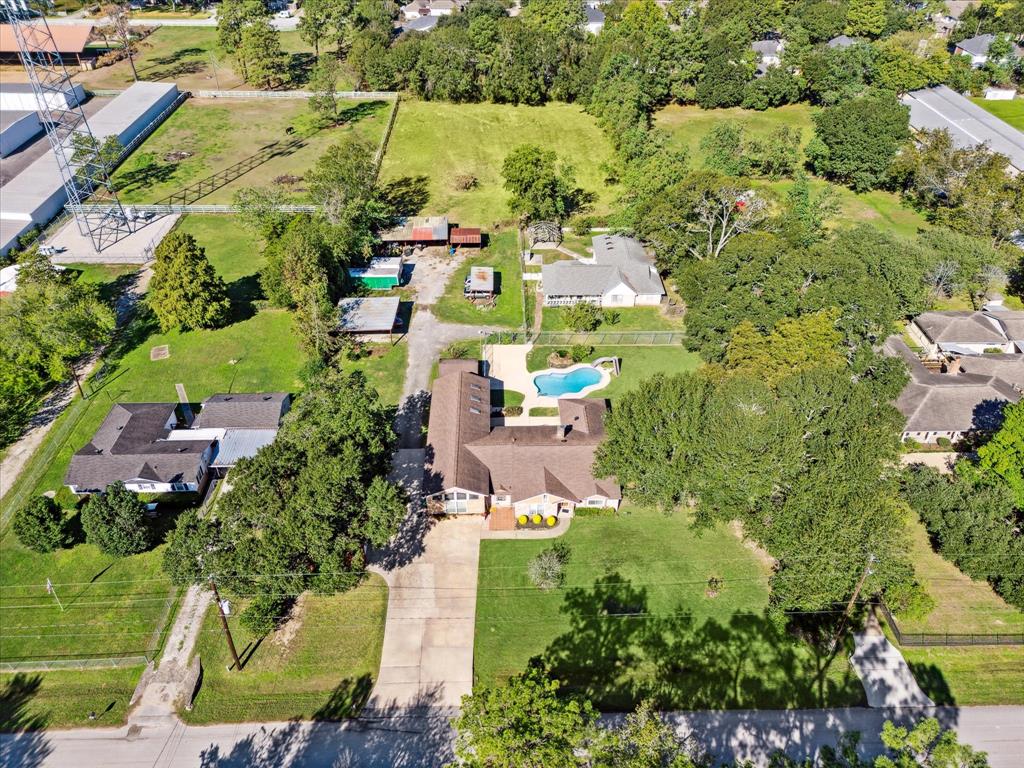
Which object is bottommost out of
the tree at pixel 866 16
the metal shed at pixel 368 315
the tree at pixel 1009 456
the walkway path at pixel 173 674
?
the walkway path at pixel 173 674

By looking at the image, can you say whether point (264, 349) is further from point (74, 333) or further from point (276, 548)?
point (276, 548)

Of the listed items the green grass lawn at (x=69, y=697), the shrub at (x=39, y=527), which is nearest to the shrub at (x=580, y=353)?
the green grass lawn at (x=69, y=697)

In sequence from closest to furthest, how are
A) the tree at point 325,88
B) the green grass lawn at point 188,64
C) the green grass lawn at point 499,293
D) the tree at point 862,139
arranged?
the green grass lawn at point 499,293, the tree at point 862,139, the tree at point 325,88, the green grass lawn at point 188,64

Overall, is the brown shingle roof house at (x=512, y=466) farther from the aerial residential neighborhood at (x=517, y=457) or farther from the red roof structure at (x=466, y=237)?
the red roof structure at (x=466, y=237)

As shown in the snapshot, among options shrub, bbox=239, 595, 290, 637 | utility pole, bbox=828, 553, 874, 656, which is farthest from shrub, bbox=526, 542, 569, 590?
utility pole, bbox=828, 553, 874, 656

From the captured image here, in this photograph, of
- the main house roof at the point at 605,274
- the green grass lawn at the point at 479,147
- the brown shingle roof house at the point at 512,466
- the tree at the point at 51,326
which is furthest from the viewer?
the green grass lawn at the point at 479,147

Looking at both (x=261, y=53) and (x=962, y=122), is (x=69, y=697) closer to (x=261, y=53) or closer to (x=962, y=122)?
(x=261, y=53)
